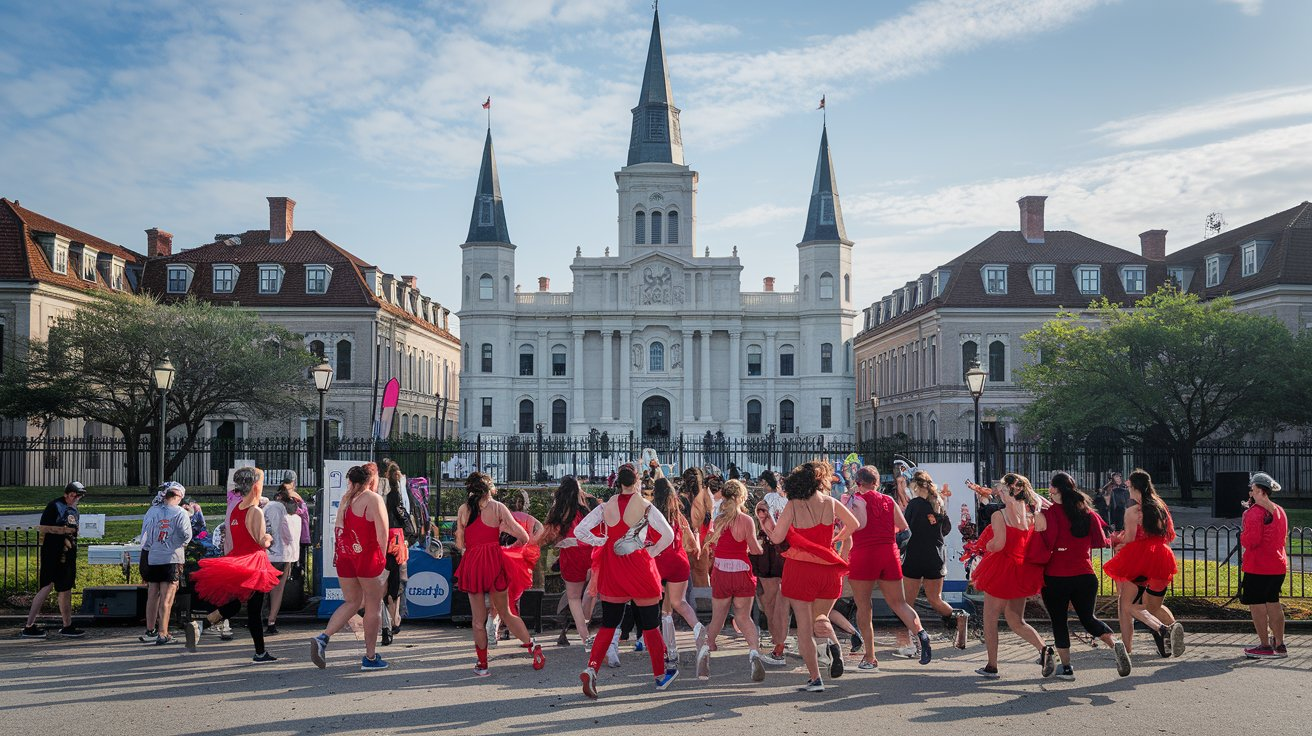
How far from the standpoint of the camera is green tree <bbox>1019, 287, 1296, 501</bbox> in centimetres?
3700

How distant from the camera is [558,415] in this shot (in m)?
69.2

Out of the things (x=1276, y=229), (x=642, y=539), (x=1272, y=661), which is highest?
(x=1276, y=229)

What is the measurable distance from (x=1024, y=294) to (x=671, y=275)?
68.4 ft

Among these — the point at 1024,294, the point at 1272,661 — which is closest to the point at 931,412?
the point at 1024,294

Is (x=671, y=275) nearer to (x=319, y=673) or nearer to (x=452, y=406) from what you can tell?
(x=452, y=406)

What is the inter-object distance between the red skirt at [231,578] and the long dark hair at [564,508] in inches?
109

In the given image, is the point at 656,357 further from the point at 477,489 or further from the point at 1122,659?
the point at 1122,659

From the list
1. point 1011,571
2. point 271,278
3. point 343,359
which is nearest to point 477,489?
point 1011,571

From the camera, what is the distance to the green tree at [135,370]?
38.6 metres

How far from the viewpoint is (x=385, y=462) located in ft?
40.5

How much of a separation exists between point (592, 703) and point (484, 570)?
1.76 meters

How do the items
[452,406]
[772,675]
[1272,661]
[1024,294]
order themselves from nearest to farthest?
[772,675], [1272,661], [1024,294], [452,406]

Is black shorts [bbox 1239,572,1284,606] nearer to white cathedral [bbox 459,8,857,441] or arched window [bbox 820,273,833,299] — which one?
white cathedral [bbox 459,8,857,441]

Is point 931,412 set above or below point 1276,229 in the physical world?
below
